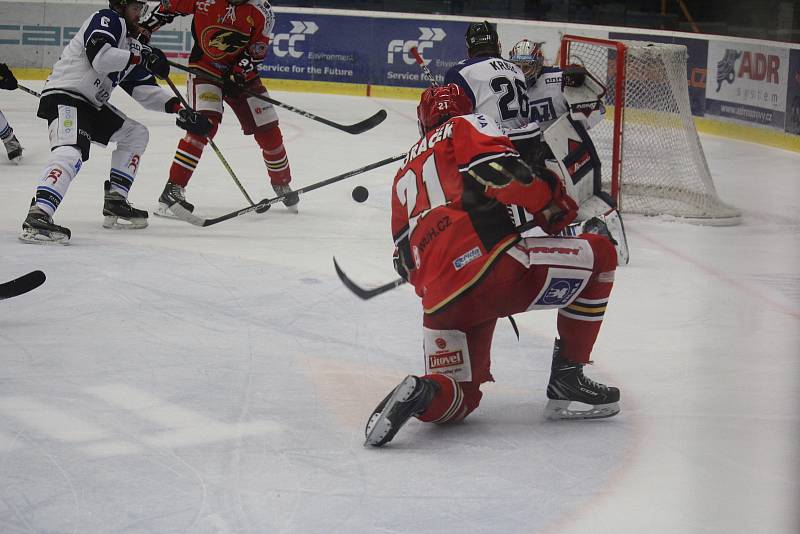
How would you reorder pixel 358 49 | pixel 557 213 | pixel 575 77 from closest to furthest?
pixel 557 213 < pixel 575 77 < pixel 358 49

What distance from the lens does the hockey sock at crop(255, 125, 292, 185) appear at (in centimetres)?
548

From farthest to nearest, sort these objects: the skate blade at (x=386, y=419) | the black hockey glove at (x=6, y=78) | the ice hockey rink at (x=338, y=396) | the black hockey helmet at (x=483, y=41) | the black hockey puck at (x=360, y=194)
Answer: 1. the black hockey glove at (x=6, y=78)
2. the black hockey puck at (x=360, y=194)
3. the black hockey helmet at (x=483, y=41)
4. the skate blade at (x=386, y=419)
5. the ice hockey rink at (x=338, y=396)

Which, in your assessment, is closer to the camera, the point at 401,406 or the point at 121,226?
the point at 401,406

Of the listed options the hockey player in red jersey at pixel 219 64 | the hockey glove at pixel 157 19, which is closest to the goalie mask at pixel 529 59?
the hockey player in red jersey at pixel 219 64

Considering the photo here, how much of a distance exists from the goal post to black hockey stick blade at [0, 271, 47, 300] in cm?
307

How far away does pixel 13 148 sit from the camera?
21.5ft

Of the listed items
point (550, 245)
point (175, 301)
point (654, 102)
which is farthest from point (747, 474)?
point (654, 102)

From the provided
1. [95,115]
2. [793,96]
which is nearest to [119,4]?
[95,115]

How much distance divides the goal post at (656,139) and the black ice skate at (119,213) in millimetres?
2311

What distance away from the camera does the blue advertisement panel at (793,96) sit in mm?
7284

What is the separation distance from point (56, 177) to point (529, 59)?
1.98m

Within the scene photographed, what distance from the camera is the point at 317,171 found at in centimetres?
668

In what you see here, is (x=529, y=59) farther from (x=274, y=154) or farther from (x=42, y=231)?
(x=42, y=231)

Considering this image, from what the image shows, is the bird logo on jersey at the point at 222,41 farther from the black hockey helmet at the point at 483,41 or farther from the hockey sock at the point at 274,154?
the black hockey helmet at the point at 483,41
